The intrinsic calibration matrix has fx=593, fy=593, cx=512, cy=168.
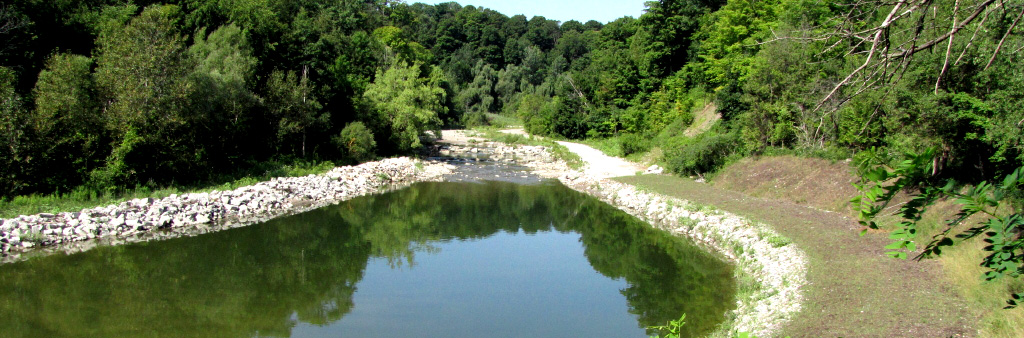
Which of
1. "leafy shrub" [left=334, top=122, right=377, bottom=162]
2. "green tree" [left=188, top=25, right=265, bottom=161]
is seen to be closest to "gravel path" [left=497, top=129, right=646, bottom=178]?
"leafy shrub" [left=334, top=122, right=377, bottom=162]

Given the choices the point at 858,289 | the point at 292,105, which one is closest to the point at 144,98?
the point at 292,105

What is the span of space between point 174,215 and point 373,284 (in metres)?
8.96

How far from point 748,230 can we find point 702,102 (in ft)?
85.6

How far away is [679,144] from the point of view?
97.8ft

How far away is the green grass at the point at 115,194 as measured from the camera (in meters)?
17.2

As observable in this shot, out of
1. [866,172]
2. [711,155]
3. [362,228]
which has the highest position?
[866,172]

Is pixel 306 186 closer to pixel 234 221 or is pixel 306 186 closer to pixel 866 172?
pixel 234 221

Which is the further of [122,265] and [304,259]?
[304,259]

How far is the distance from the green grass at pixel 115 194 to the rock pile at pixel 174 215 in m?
0.71

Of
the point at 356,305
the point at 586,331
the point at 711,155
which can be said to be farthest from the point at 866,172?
the point at 711,155

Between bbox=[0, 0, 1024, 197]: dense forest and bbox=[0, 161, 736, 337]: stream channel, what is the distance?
5.47m

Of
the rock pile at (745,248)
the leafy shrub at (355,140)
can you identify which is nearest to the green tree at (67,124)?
the leafy shrub at (355,140)

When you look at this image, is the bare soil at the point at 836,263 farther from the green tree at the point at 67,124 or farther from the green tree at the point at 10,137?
the green tree at the point at 10,137

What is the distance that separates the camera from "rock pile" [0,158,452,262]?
1566cm
